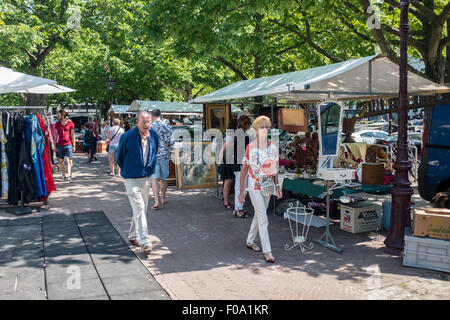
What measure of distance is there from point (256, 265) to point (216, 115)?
6.98 m

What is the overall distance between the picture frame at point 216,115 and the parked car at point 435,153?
17.9 feet

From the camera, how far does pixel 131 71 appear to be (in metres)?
24.9

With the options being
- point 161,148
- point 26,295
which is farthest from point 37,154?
point 26,295

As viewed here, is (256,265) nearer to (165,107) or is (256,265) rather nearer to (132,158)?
(132,158)

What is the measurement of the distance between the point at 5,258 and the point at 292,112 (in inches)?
183

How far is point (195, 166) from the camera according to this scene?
10500 mm

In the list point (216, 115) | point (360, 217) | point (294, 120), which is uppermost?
point (216, 115)

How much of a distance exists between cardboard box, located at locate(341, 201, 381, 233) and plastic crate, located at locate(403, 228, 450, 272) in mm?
1378

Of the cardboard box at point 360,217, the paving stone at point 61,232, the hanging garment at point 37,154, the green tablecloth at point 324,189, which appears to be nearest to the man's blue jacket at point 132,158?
the paving stone at point 61,232

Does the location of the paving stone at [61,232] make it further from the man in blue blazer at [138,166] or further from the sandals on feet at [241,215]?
the sandals on feet at [241,215]

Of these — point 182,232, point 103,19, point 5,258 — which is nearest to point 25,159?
point 5,258

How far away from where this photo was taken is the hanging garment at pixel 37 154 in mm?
7578

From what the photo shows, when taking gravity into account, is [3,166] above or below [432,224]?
above

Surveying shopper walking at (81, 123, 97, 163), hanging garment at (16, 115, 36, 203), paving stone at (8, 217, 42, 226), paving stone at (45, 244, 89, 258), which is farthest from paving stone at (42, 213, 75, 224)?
shopper walking at (81, 123, 97, 163)
